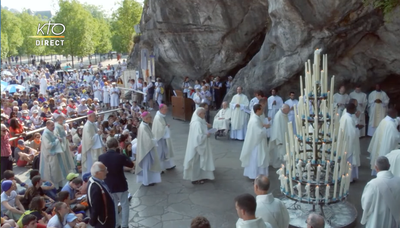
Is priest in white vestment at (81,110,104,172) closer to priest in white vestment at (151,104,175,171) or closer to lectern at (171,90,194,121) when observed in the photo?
priest in white vestment at (151,104,175,171)

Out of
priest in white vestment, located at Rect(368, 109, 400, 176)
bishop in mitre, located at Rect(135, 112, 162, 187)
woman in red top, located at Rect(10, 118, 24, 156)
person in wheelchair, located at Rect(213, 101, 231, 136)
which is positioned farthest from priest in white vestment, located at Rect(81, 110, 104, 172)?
priest in white vestment, located at Rect(368, 109, 400, 176)

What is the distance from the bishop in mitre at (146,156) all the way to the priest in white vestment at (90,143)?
136cm

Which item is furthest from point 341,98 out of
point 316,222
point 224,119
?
point 316,222

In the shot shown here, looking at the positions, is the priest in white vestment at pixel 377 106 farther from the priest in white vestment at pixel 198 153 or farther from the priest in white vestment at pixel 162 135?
the priest in white vestment at pixel 162 135

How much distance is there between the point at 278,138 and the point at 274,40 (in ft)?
15.4

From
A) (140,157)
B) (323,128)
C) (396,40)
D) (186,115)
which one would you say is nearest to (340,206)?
(323,128)

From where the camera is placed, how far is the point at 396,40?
1180cm

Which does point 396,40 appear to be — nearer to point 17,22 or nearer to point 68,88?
point 68,88

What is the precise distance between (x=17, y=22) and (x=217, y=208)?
1868 inches

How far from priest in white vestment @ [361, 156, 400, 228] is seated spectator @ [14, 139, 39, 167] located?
29.4 feet

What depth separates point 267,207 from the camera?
480 centimetres

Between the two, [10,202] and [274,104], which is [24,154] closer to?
[10,202]

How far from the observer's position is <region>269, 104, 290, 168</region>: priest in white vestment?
10.5 m

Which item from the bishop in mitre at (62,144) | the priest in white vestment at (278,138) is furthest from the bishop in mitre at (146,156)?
the priest in white vestment at (278,138)
